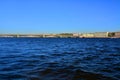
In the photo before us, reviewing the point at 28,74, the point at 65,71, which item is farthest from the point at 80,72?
the point at 28,74

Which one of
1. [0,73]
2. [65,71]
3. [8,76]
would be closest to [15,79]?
[8,76]

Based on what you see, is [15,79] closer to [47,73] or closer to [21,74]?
[21,74]

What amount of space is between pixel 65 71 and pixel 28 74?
8.04 feet

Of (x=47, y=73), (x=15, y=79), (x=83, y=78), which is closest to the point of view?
(x=15, y=79)

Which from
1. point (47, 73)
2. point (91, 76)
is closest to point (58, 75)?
point (47, 73)

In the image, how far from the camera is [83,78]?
12367 millimetres

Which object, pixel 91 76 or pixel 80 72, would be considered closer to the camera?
pixel 91 76

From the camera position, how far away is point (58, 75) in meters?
12.9

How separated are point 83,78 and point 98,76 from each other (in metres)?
0.96

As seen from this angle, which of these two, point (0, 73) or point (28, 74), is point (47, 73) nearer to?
point (28, 74)

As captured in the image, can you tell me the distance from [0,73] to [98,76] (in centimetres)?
554

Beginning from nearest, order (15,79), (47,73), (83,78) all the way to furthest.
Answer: (15,79), (83,78), (47,73)

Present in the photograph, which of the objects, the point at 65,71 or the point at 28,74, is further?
the point at 65,71

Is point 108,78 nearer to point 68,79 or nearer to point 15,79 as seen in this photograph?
point 68,79
